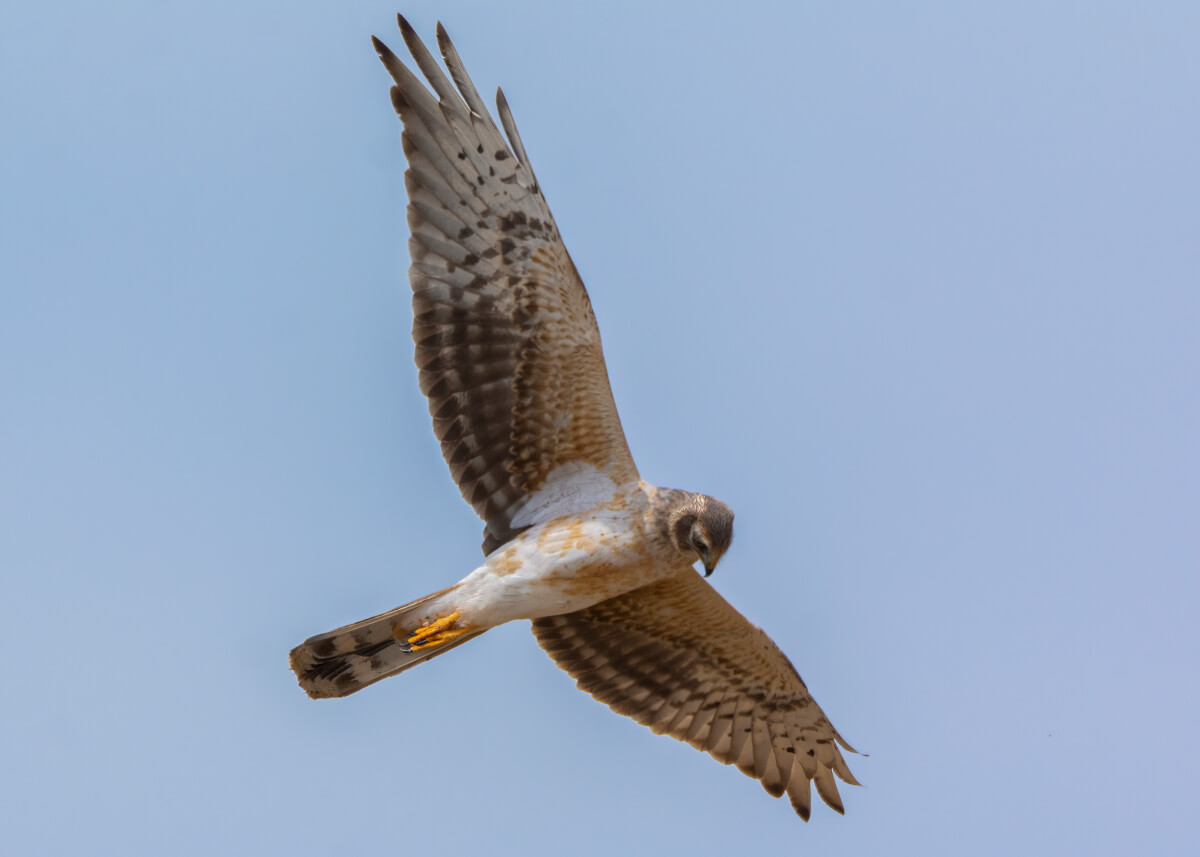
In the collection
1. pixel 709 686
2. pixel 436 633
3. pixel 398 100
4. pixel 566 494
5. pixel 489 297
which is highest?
pixel 398 100

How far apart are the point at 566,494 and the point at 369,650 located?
157cm

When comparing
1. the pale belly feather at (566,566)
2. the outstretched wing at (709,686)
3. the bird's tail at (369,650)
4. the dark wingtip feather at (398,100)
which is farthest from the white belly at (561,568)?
the dark wingtip feather at (398,100)

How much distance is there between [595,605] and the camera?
920cm

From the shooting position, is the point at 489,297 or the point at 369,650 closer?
the point at 489,297

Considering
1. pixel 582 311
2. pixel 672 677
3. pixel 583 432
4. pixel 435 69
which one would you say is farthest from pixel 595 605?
pixel 435 69

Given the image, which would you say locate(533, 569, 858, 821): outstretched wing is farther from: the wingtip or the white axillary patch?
the wingtip

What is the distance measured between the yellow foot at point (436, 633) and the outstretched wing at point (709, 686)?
1095mm

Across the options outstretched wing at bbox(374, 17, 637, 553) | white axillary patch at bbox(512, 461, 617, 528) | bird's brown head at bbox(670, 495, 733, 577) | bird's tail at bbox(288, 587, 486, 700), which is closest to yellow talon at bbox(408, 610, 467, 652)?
bird's tail at bbox(288, 587, 486, 700)

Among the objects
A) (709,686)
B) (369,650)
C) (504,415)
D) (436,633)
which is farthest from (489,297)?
(709,686)

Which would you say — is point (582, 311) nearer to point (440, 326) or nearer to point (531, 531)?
point (440, 326)

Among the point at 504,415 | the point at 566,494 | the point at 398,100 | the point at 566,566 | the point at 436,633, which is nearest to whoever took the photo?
the point at 398,100

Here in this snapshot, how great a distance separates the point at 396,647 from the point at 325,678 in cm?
49

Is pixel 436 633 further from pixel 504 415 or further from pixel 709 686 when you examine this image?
pixel 709 686

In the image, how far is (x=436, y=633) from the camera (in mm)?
8312
